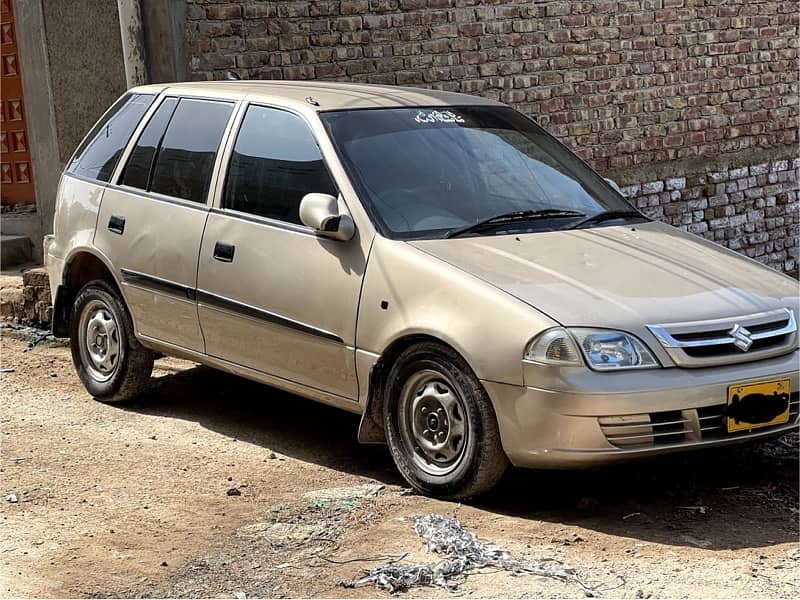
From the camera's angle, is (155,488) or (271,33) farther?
(271,33)

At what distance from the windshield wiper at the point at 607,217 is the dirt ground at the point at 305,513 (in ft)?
3.84

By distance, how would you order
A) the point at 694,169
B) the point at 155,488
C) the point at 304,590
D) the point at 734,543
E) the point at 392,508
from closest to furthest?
the point at 304,590
the point at 734,543
the point at 392,508
the point at 155,488
the point at 694,169

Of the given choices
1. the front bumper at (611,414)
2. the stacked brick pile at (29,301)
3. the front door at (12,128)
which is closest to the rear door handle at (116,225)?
the stacked brick pile at (29,301)

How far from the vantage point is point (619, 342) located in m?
5.27

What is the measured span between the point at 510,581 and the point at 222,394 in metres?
3.45

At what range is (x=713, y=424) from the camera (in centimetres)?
537

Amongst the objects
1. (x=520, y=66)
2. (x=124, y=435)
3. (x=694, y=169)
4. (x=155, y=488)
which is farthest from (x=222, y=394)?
(x=694, y=169)

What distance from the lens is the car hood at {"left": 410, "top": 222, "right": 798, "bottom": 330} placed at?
5.38 meters

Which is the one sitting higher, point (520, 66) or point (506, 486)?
point (520, 66)

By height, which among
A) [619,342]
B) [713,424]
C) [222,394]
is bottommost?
[222,394]

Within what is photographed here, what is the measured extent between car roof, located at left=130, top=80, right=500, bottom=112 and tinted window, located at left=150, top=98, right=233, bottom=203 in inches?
3.5

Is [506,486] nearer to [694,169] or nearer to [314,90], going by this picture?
[314,90]

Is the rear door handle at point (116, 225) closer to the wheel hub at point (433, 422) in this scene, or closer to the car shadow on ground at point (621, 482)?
the car shadow on ground at point (621, 482)

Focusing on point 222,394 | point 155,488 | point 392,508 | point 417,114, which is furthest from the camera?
point 222,394
